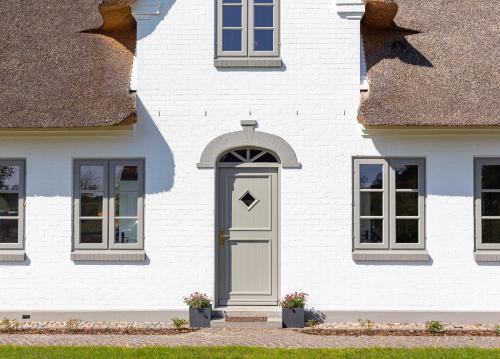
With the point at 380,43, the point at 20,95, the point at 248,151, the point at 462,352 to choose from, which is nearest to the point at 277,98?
the point at 248,151

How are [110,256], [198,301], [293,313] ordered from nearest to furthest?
[293,313] → [198,301] → [110,256]

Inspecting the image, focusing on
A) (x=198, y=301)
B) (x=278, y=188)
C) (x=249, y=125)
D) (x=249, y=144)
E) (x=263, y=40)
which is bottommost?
(x=198, y=301)

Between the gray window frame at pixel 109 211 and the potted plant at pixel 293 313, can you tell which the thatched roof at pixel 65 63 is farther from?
the potted plant at pixel 293 313

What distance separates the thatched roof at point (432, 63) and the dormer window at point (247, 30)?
1.72m

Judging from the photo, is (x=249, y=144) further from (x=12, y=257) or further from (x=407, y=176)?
(x=12, y=257)

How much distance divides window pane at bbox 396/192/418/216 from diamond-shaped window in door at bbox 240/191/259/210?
2.49m

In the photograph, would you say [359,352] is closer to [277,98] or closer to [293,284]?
[293,284]

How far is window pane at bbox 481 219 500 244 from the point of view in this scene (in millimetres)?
11430

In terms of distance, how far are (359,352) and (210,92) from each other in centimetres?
511

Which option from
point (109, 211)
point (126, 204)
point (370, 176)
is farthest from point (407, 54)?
point (109, 211)

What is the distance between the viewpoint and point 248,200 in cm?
1165

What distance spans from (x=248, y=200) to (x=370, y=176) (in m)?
2.19

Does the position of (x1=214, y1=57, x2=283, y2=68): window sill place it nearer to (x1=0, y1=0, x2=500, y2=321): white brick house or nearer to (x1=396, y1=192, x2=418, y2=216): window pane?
(x1=0, y1=0, x2=500, y2=321): white brick house

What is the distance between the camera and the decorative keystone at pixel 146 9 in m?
11.4
